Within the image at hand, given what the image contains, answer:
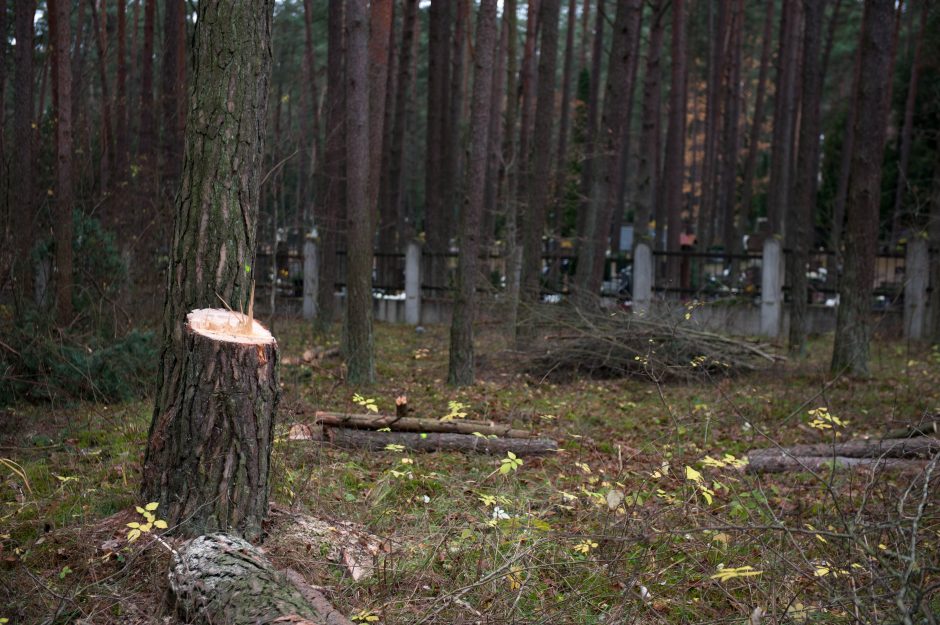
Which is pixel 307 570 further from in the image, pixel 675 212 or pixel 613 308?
pixel 675 212

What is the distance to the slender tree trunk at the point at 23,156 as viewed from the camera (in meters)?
9.74

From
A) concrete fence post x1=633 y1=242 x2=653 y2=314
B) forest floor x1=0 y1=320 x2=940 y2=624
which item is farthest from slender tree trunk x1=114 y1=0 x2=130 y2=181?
concrete fence post x1=633 y1=242 x2=653 y2=314

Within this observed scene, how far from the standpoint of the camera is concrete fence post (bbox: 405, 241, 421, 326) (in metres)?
20.8

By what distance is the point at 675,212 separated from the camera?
78.4ft

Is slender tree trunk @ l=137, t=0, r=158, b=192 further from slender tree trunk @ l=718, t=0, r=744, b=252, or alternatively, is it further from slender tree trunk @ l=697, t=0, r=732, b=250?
slender tree trunk @ l=718, t=0, r=744, b=252

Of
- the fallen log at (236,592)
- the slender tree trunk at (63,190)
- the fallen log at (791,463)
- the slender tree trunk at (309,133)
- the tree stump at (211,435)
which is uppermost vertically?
the slender tree trunk at (309,133)

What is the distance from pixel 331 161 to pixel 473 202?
24.4 feet

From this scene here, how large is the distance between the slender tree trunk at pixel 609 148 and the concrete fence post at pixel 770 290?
16.5 ft

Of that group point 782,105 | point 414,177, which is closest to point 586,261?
point 782,105

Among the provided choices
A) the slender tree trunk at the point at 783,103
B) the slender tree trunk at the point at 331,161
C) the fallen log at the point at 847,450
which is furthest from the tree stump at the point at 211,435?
the slender tree trunk at the point at 783,103

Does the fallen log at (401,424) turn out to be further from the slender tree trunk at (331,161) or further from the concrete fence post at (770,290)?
the concrete fence post at (770,290)

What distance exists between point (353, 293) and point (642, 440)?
182 inches

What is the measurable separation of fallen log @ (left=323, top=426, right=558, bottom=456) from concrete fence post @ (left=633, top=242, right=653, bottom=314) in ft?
38.7

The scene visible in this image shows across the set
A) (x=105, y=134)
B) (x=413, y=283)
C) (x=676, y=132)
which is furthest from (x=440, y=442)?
(x=676, y=132)
